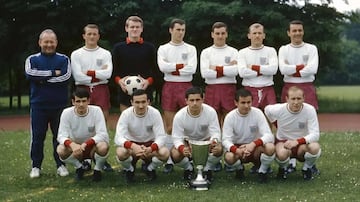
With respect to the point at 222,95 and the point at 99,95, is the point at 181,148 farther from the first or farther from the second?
the point at 99,95

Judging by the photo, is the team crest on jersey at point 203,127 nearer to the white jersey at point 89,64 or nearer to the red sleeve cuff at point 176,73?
the red sleeve cuff at point 176,73

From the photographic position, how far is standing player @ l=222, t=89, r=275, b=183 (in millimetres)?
7172

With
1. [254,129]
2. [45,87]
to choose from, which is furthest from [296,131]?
[45,87]

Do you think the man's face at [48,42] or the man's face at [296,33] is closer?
the man's face at [48,42]

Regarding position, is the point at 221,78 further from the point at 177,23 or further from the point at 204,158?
the point at 204,158

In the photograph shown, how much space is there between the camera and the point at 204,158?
706cm

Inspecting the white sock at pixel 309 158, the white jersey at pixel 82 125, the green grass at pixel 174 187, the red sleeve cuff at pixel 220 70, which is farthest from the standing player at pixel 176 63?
the white sock at pixel 309 158

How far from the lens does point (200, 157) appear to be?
23.1 feet

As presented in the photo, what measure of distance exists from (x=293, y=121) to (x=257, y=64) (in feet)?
3.79

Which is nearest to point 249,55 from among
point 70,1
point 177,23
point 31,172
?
point 177,23

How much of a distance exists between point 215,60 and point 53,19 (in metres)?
17.4

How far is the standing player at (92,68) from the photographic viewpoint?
7.95 meters

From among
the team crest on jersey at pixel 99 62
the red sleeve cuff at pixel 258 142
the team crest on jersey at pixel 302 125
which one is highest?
the team crest on jersey at pixel 99 62

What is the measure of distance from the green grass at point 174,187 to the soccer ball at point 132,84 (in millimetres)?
1243
